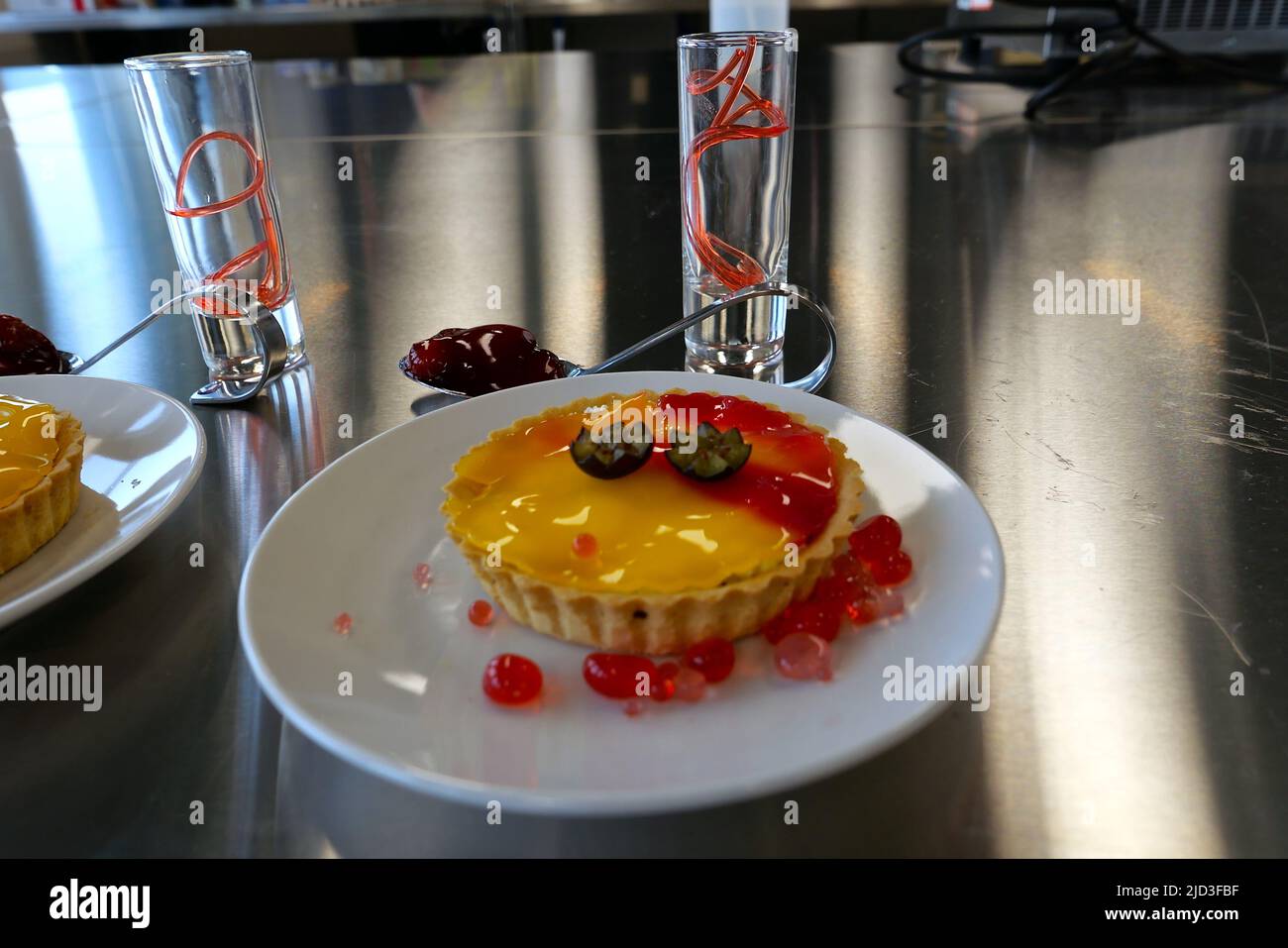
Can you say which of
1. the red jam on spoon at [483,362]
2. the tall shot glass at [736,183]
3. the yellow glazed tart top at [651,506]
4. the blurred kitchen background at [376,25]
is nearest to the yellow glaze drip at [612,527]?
the yellow glazed tart top at [651,506]

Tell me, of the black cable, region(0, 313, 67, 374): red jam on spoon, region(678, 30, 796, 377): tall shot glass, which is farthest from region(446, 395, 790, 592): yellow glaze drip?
the black cable

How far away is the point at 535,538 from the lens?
0.74 m

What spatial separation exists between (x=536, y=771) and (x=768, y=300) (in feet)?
2.24

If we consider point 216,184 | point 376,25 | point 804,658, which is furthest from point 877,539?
point 376,25

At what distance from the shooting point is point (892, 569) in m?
0.72

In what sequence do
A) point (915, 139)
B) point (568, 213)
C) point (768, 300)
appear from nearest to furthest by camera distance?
point (768, 300), point (568, 213), point (915, 139)

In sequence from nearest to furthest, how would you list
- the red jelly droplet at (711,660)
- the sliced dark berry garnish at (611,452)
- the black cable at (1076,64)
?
the red jelly droplet at (711,660) → the sliced dark berry garnish at (611,452) → the black cable at (1076,64)

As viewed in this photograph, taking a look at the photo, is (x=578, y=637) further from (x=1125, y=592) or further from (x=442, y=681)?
(x=1125, y=592)

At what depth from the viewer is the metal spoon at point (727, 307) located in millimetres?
1037

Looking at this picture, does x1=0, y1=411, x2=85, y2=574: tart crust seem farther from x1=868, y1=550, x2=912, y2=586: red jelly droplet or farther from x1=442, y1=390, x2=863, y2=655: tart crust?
x1=868, y1=550, x2=912, y2=586: red jelly droplet

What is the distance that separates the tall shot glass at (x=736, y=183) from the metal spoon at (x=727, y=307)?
0.03 metres

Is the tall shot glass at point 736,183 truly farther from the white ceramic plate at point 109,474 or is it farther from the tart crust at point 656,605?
the white ceramic plate at point 109,474

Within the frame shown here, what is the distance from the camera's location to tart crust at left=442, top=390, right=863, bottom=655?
2.24 feet

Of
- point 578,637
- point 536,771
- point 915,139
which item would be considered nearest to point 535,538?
point 578,637
